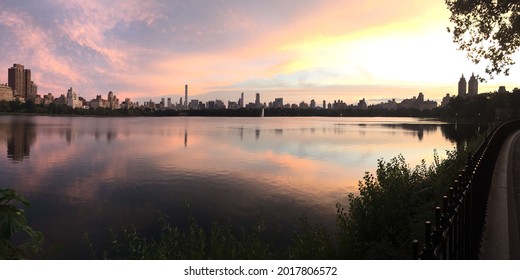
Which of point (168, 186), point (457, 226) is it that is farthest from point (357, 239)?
point (168, 186)

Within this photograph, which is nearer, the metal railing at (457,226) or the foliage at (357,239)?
the metal railing at (457,226)

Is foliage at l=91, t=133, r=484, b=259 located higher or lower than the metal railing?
lower

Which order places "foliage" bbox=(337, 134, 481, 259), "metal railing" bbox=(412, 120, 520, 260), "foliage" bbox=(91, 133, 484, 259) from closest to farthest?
"metal railing" bbox=(412, 120, 520, 260) < "foliage" bbox=(337, 134, 481, 259) < "foliage" bbox=(91, 133, 484, 259)

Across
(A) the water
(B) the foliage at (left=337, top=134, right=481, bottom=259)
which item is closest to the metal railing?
(B) the foliage at (left=337, top=134, right=481, bottom=259)

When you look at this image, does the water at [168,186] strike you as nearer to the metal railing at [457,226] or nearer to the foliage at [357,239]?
the foliage at [357,239]

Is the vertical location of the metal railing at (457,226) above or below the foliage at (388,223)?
above

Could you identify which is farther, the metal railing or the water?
the water

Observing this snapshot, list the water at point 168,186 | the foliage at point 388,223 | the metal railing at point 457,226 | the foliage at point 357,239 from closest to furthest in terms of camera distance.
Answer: the metal railing at point 457,226 → the foliage at point 388,223 → the foliage at point 357,239 → the water at point 168,186

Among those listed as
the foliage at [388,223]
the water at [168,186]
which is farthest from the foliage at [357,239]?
the water at [168,186]

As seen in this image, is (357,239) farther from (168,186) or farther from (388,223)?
(168,186)

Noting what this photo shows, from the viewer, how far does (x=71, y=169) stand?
3044 centimetres

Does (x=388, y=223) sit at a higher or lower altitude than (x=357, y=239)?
higher

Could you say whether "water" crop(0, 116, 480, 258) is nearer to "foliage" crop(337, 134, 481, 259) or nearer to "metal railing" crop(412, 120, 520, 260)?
"foliage" crop(337, 134, 481, 259)
